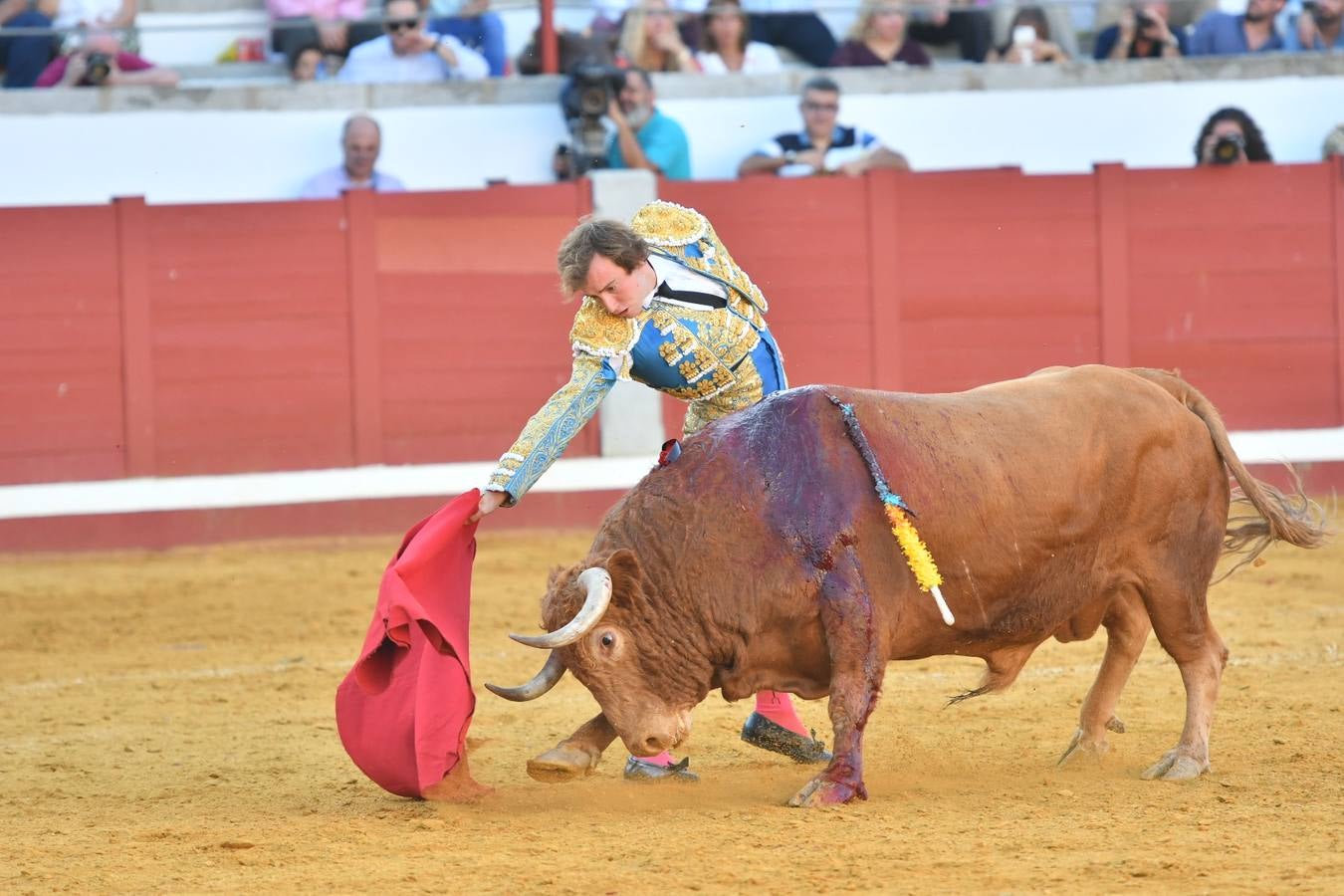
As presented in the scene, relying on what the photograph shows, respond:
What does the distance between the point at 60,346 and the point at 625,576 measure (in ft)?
18.3

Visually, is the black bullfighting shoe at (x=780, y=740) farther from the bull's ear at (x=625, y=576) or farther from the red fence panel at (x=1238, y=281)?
the red fence panel at (x=1238, y=281)

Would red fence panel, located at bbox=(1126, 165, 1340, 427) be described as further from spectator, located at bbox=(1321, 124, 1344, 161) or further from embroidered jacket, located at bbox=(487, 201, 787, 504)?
embroidered jacket, located at bbox=(487, 201, 787, 504)

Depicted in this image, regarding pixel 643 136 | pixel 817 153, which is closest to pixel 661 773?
→ pixel 643 136

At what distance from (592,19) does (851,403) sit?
248 inches

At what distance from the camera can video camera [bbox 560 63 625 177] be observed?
8.77 m

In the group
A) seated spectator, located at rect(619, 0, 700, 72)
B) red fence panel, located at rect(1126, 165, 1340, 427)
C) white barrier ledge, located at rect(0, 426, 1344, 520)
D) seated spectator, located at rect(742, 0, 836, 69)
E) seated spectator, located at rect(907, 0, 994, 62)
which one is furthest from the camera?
seated spectator, located at rect(907, 0, 994, 62)

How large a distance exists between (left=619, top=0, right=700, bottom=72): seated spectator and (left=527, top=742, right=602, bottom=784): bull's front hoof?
613 cm

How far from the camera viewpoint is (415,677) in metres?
3.85

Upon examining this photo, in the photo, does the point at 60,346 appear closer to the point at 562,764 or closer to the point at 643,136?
the point at 643,136

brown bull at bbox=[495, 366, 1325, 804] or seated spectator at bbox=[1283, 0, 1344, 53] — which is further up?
seated spectator at bbox=[1283, 0, 1344, 53]

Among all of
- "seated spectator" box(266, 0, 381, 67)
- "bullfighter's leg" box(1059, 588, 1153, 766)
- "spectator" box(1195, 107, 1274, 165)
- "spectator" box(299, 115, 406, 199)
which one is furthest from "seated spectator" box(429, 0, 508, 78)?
"bullfighter's leg" box(1059, 588, 1153, 766)

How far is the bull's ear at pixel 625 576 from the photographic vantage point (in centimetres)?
372

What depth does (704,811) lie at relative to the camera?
3.72 m

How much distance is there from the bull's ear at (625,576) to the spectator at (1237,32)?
723 centimetres
